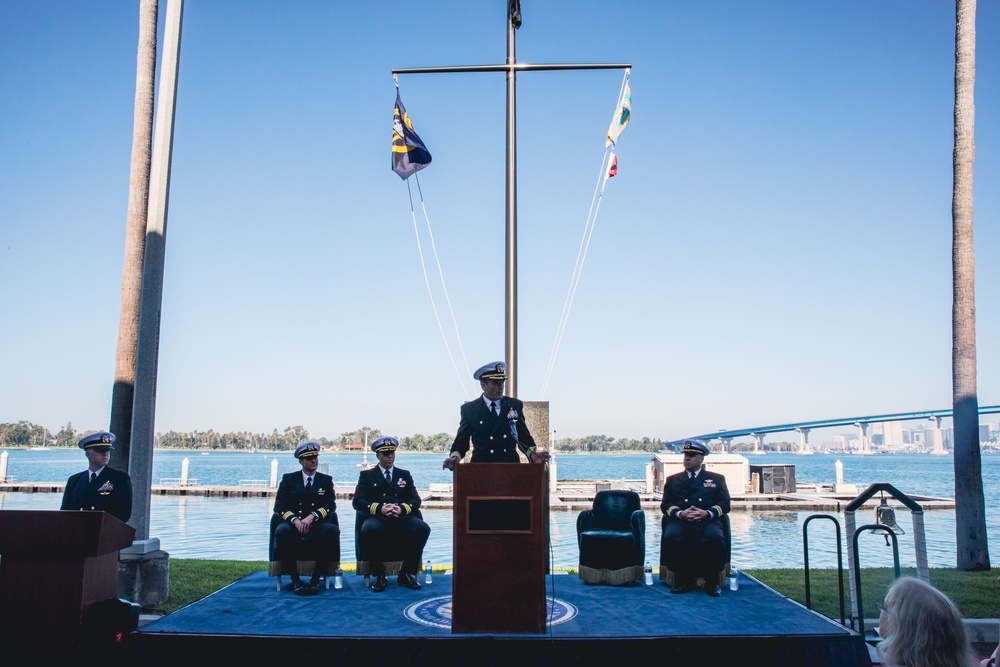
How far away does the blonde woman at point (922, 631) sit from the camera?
2.66 metres

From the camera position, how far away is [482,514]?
200 inches

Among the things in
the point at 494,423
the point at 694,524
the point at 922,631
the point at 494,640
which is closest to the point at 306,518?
the point at 494,423

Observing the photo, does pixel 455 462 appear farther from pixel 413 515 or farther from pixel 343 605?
pixel 413 515

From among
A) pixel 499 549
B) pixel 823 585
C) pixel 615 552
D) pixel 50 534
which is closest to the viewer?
pixel 50 534

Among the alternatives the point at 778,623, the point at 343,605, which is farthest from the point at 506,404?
the point at 778,623

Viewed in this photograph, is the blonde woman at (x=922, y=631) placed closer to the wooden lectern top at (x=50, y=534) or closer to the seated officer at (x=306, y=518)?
the wooden lectern top at (x=50, y=534)

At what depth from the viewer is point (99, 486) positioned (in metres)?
6.60

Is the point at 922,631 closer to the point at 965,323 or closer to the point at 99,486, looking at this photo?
the point at 99,486

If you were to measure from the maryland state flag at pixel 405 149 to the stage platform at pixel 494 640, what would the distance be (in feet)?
16.7

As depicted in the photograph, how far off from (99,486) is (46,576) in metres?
1.85

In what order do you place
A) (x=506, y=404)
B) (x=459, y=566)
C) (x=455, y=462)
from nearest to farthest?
(x=459, y=566) → (x=455, y=462) → (x=506, y=404)

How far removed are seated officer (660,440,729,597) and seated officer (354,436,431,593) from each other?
2228 mm

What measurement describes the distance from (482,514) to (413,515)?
2.32 m

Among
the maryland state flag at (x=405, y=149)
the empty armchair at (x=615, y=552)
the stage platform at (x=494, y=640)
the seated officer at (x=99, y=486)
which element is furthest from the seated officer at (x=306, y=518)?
the maryland state flag at (x=405, y=149)
